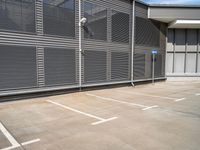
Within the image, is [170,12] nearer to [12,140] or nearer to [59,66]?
[59,66]

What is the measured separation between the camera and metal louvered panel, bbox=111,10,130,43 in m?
10.6

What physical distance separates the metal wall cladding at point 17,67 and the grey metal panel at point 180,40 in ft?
42.0

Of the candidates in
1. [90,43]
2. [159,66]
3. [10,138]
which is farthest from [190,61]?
[10,138]

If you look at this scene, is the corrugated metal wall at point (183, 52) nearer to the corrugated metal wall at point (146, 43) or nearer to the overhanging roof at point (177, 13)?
the corrugated metal wall at point (146, 43)

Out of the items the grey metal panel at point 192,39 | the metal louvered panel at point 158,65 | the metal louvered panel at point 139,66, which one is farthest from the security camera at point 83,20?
the grey metal panel at point 192,39

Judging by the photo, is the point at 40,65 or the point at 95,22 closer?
the point at 40,65

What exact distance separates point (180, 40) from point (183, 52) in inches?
45.0

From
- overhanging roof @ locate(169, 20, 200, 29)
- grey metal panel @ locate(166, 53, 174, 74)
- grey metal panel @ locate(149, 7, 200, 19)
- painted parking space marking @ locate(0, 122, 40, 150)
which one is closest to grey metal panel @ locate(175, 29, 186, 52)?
Answer: grey metal panel @ locate(166, 53, 174, 74)

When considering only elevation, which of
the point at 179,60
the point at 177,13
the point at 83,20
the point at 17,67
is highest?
the point at 177,13

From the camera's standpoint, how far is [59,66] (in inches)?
324

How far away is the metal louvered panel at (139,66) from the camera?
12172mm

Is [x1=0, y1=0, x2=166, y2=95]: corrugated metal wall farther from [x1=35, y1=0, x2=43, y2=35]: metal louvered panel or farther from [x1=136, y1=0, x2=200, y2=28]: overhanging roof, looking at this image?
[x1=136, y1=0, x2=200, y2=28]: overhanging roof

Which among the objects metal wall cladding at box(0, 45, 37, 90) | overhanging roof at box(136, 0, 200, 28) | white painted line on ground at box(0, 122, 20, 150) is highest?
overhanging roof at box(136, 0, 200, 28)

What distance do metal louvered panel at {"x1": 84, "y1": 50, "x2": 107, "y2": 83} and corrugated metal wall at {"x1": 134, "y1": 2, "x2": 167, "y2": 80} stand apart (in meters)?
3.15
